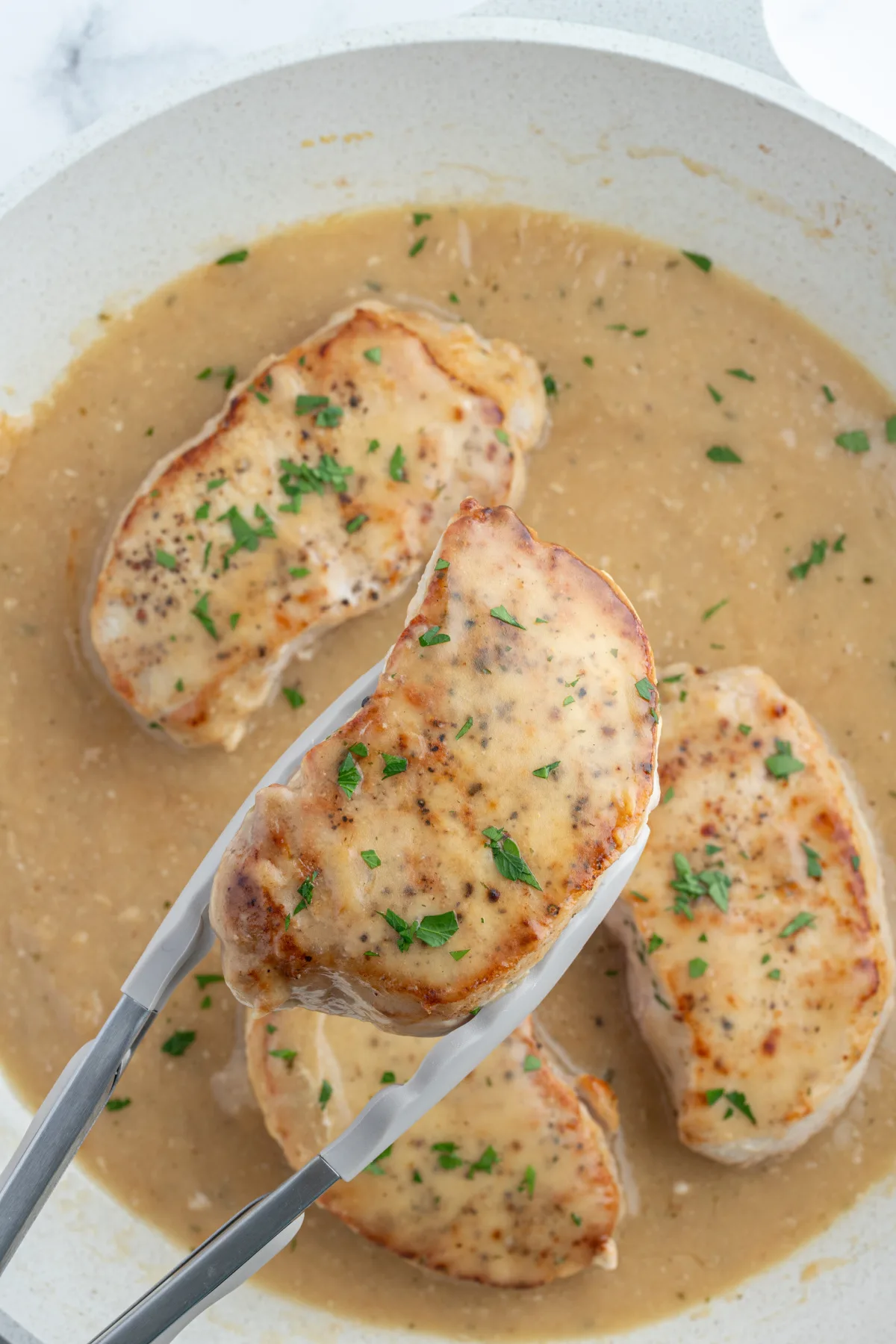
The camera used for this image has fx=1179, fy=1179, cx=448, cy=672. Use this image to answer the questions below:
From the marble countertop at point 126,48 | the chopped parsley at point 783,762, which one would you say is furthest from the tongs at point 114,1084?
the marble countertop at point 126,48

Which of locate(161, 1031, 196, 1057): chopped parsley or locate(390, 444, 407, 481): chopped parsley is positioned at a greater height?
locate(390, 444, 407, 481): chopped parsley

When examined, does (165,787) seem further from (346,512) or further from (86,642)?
(346,512)

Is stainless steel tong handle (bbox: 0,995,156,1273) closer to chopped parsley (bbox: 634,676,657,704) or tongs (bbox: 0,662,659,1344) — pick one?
tongs (bbox: 0,662,659,1344)

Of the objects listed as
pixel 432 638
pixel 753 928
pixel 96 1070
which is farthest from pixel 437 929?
pixel 753 928

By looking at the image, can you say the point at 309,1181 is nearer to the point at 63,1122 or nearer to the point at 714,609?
the point at 63,1122

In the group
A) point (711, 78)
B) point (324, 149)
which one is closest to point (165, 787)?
point (324, 149)

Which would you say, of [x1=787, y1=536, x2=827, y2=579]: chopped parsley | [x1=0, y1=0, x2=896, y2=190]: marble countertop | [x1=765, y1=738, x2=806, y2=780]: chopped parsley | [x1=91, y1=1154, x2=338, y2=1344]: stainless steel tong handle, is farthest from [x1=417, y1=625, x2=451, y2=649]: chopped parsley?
[x1=0, y1=0, x2=896, y2=190]: marble countertop

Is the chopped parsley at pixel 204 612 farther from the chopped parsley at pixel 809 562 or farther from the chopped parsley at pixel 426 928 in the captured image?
the chopped parsley at pixel 809 562
